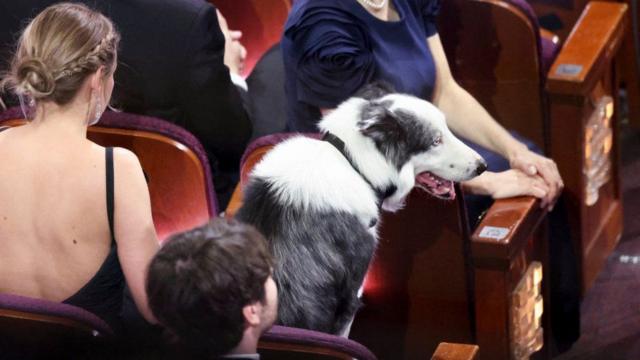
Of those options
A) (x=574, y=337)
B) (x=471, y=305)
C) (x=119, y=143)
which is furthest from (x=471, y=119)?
(x=119, y=143)

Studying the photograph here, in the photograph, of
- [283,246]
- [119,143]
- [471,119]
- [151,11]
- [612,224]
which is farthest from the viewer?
[612,224]

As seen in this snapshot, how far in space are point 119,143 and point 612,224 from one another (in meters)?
1.42

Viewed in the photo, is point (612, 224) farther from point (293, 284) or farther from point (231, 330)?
point (231, 330)

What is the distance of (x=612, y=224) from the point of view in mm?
3059

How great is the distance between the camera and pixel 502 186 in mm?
2395

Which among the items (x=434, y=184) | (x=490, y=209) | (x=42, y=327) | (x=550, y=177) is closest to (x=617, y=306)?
(x=550, y=177)

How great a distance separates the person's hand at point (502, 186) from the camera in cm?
239

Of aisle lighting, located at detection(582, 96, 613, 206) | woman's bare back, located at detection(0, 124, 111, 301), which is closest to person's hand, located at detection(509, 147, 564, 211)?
aisle lighting, located at detection(582, 96, 613, 206)

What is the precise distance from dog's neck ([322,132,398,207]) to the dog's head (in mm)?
32

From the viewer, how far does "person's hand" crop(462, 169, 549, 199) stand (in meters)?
2.39

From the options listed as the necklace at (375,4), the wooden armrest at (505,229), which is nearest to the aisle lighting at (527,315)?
the wooden armrest at (505,229)

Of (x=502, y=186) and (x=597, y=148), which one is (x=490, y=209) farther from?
(x=597, y=148)

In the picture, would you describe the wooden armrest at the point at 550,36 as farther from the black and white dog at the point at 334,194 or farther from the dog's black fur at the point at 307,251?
the dog's black fur at the point at 307,251

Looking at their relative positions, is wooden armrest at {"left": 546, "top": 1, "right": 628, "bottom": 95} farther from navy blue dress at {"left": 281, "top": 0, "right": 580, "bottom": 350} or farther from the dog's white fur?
the dog's white fur
